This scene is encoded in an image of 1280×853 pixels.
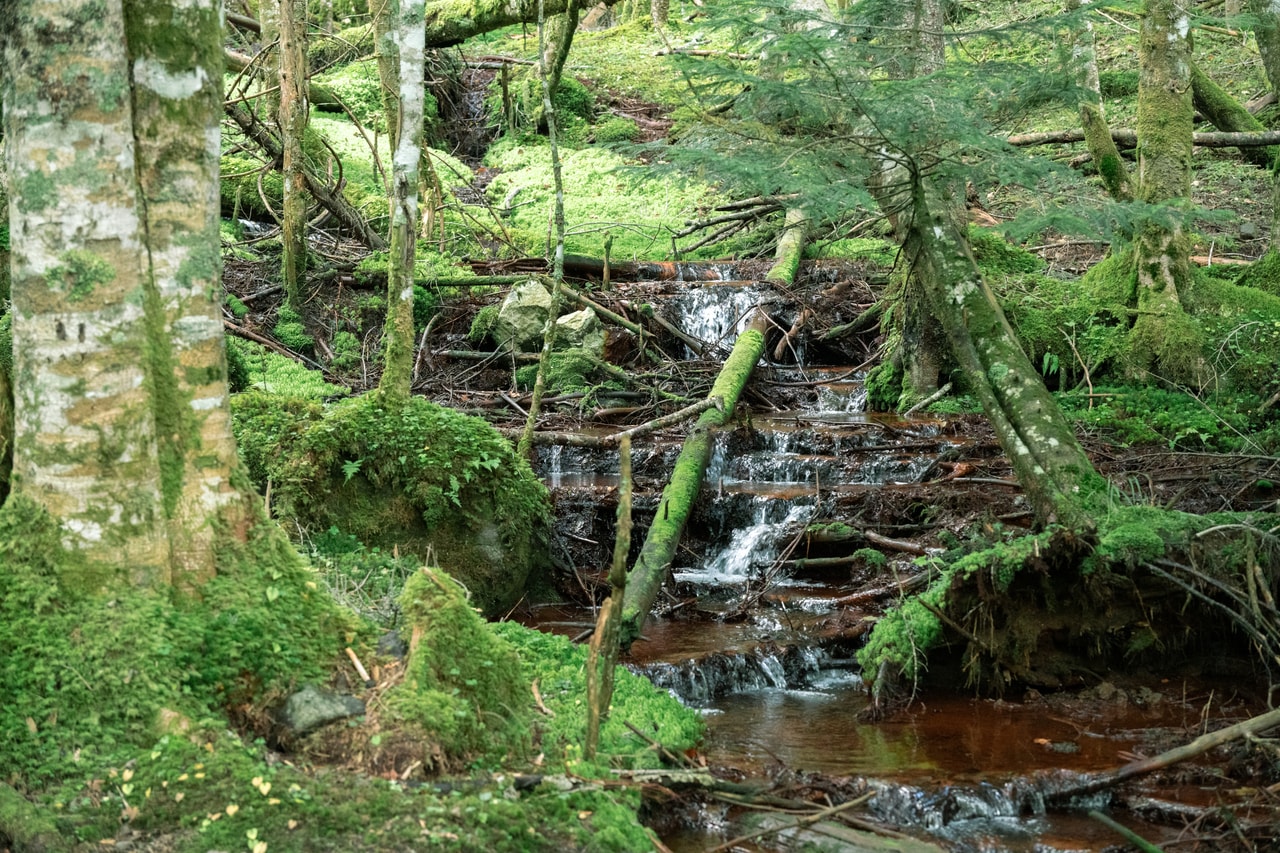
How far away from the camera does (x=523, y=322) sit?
12.1 metres

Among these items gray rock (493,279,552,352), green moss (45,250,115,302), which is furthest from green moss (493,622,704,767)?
gray rock (493,279,552,352)

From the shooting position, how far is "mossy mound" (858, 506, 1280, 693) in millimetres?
5812

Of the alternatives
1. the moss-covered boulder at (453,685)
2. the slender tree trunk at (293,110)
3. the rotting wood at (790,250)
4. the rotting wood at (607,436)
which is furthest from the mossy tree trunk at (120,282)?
the rotting wood at (790,250)

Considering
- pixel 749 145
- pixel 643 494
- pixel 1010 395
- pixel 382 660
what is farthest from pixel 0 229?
pixel 1010 395

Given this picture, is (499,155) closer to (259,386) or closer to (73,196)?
(259,386)

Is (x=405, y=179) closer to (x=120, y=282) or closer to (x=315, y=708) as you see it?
(x=120, y=282)

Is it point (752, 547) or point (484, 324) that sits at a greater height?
point (484, 324)

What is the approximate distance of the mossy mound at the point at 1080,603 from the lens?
5.81m

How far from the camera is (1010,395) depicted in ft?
21.8

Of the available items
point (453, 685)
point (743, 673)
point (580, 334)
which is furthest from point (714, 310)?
point (453, 685)

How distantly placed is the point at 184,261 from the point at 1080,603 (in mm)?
5087

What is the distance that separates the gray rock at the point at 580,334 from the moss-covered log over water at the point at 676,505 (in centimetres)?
207

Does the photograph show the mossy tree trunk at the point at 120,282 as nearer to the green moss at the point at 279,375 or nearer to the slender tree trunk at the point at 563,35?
the green moss at the point at 279,375

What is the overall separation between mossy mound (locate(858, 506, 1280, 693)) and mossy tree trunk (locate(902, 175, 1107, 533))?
0.29m
